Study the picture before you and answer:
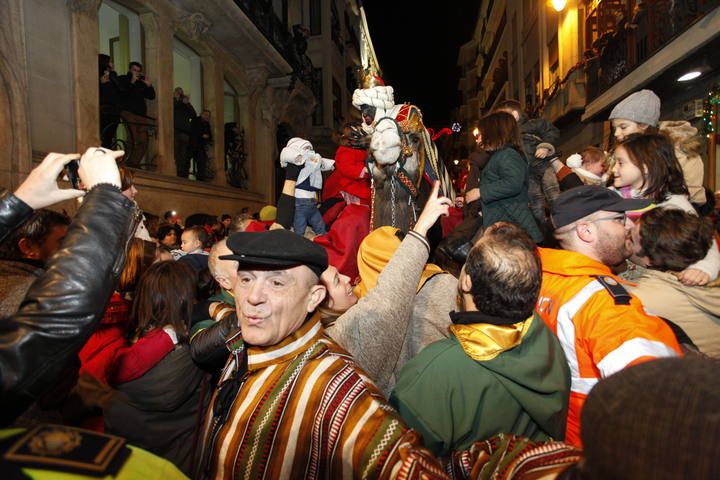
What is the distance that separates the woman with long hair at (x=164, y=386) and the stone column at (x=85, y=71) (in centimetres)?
742

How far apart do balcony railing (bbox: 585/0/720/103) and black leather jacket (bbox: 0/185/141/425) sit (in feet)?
28.8

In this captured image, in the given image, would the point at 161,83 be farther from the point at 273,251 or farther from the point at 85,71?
the point at 273,251

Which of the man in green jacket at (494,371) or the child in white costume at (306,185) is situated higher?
the child in white costume at (306,185)

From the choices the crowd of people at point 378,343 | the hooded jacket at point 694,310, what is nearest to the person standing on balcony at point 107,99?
the crowd of people at point 378,343

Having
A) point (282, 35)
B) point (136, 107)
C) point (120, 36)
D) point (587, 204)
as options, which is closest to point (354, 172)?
point (587, 204)

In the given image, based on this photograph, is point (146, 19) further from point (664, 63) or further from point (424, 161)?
point (664, 63)

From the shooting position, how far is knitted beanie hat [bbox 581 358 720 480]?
0.43 m

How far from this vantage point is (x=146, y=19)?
11102mm

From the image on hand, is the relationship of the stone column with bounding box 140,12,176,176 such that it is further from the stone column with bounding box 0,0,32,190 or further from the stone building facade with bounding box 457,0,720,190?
the stone building facade with bounding box 457,0,720,190

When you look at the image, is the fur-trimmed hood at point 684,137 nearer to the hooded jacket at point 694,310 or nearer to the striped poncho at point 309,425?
the hooded jacket at point 694,310

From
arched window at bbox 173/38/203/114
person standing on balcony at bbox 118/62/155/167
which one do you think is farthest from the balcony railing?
arched window at bbox 173/38/203/114

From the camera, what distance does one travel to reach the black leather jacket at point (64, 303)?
36.1 inches

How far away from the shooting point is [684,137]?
320cm

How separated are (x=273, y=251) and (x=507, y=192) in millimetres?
1966
